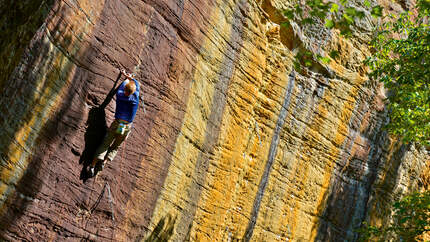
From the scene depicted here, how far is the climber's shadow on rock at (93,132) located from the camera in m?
7.39

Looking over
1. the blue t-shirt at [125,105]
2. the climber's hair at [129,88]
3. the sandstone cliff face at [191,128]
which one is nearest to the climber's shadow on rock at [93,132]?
the sandstone cliff face at [191,128]

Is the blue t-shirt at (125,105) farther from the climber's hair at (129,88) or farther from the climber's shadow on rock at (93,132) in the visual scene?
the climber's shadow on rock at (93,132)

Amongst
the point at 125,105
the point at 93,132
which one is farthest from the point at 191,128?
the point at 93,132

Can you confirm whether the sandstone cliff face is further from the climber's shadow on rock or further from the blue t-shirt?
the blue t-shirt

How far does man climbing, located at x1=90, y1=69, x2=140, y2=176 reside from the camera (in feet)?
24.4

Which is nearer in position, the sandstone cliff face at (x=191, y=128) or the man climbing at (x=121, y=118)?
the sandstone cliff face at (x=191, y=128)

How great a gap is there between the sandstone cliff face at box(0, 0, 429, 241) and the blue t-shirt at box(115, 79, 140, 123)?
34 centimetres

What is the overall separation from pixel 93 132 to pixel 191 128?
256cm

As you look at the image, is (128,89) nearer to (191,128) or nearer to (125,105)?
(125,105)

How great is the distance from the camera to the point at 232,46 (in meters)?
10.4

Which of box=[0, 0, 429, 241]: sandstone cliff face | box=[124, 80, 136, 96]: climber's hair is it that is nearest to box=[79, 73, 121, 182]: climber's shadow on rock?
box=[0, 0, 429, 241]: sandstone cliff face

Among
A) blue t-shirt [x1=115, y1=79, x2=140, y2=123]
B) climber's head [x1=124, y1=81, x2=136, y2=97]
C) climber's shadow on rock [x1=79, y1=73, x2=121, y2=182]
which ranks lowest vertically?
climber's shadow on rock [x1=79, y1=73, x2=121, y2=182]

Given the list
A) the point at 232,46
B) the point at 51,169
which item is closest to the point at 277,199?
the point at 232,46

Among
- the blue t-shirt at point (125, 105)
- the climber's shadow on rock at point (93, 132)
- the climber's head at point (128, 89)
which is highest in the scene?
the climber's head at point (128, 89)
